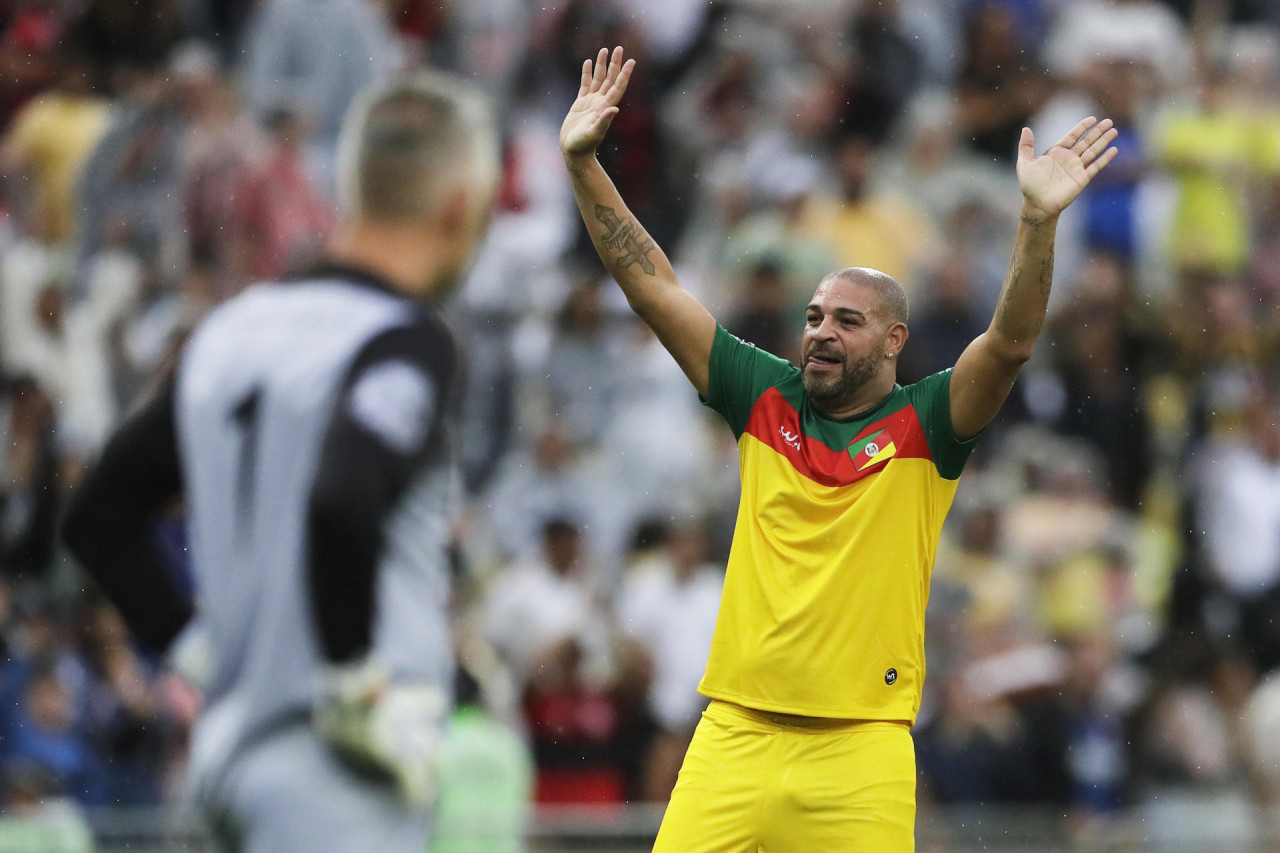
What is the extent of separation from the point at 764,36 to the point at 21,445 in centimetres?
610

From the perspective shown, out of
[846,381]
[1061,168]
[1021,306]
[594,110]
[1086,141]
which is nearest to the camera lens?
[1021,306]

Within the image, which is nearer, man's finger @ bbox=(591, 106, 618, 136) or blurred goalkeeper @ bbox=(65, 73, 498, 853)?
blurred goalkeeper @ bbox=(65, 73, 498, 853)

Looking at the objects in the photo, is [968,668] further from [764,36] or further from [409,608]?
[409,608]

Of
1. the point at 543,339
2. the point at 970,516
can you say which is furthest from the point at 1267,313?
the point at 543,339

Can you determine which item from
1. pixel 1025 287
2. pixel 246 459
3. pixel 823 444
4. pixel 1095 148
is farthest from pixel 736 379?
pixel 246 459

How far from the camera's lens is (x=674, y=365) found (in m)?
11.8

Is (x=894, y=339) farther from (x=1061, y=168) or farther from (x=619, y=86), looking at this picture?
(x=619, y=86)

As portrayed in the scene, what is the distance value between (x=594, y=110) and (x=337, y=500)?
266 centimetres

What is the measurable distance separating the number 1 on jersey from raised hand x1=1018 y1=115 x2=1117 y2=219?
2.56 meters

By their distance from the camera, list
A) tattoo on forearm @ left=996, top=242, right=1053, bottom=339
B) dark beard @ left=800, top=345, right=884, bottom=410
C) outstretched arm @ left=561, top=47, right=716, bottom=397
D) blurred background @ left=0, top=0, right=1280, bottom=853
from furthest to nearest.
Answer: blurred background @ left=0, top=0, right=1280, bottom=853 < outstretched arm @ left=561, top=47, right=716, bottom=397 < dark beard @ left=800, top=345, right=884, bottom=410 < tattoo on forearm @ left=996, top=242, right=1053, bottom=339

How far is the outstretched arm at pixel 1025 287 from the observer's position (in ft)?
17.1

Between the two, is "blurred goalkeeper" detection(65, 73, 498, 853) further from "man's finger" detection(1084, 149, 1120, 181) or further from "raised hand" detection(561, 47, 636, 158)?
"man's finger" detection(1084, 149, 1120, 181)

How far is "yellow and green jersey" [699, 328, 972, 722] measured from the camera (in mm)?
5348

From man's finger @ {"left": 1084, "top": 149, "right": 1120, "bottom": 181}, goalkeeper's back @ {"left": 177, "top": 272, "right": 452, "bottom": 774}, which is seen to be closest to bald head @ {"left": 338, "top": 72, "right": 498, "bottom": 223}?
goalkeeper's back @ {"left": 177, "top": 272, "right": 452, "bottom": 774}
